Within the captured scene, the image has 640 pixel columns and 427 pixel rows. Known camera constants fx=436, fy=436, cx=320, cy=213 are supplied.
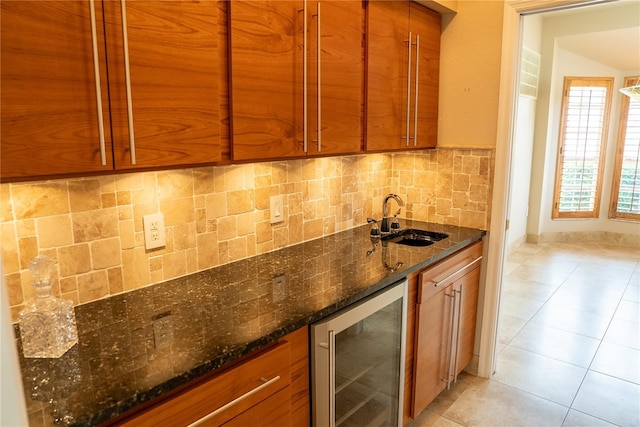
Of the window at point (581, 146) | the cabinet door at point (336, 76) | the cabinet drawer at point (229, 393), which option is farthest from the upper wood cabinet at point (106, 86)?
the window at point (581, 146)

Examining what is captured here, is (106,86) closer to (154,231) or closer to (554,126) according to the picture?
(154,231)

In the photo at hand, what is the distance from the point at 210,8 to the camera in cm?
134

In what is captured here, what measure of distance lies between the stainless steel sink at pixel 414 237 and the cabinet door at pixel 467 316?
269 millimetres

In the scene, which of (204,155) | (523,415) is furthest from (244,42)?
(523,415)

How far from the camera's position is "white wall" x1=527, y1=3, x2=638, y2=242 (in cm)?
535


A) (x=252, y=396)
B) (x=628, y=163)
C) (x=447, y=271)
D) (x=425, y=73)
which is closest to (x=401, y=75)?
(x=425, y=73)

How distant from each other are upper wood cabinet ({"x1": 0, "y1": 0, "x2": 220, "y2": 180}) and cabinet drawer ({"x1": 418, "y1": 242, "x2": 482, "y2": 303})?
1.17m

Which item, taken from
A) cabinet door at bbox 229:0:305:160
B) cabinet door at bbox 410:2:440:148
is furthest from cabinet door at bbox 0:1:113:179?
cabinet door at bbox 410:2:440:148

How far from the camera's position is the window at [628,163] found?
564 centimetres

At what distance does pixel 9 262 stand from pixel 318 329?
95cm

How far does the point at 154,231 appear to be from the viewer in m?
1.62

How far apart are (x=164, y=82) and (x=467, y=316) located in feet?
6.79

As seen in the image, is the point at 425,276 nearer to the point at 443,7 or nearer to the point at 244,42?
the point at 244,42

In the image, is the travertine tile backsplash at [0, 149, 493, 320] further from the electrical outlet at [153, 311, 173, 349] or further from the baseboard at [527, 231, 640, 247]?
the baseboard at [527, 231, 640, 247]
